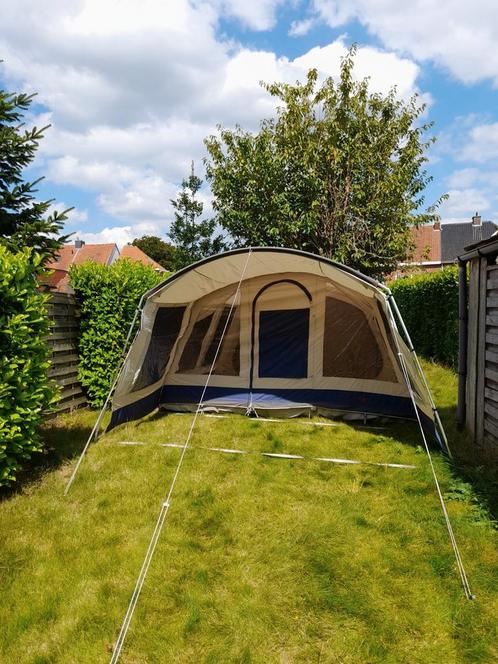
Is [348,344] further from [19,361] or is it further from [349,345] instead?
[19,361]

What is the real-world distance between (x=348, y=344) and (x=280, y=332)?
822mm

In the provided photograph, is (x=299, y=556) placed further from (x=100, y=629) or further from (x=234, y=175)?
(x=234, y=175)

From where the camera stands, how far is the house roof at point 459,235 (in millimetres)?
27344

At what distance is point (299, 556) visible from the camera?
2449 mm

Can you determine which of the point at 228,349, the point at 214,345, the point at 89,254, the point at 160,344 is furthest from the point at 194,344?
the point at 89,254

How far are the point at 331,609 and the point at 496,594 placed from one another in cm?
84

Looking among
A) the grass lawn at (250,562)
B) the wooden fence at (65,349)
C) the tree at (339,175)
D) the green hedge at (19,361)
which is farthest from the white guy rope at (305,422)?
the tree at (339,175)

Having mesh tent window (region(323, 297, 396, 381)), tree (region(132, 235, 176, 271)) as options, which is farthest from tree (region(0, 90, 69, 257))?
tree (region(132, 235, 176, 271))

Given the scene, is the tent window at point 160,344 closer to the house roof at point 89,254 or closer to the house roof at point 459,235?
the house roof at point 459,235

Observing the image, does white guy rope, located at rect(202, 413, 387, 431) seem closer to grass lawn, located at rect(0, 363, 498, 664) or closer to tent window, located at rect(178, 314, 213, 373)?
tent window, located at rect(178, 314, 213, 373)

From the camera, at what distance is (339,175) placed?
10.2 metres

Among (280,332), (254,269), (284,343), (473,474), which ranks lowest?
(473,474)

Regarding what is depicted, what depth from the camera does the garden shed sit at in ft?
11.8

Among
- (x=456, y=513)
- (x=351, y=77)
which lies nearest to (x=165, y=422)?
(x=456, y=513)
